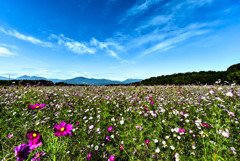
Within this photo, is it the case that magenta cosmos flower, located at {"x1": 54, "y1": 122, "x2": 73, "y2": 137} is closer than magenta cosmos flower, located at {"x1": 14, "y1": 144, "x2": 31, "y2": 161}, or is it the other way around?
magenta cosmos flower, located at {"x1": 14, "y1": 144, "x2": 31, "y2": 161}

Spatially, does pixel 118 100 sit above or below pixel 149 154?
above

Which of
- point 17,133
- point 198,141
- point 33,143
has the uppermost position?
point 33,143

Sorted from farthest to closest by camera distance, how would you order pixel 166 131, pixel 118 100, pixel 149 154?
pixel 118 100
pixel 166 131
pixel 149 154

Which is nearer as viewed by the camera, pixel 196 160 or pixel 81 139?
pixel 196 160

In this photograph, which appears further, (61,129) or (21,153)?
(61,129)

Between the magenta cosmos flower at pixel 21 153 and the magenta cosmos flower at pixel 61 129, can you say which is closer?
the magenta cosmos flower at pixel 21 153

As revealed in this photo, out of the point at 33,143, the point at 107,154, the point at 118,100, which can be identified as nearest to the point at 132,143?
the point at 107,154

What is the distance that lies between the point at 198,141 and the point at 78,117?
133 inches

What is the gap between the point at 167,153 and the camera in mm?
1938

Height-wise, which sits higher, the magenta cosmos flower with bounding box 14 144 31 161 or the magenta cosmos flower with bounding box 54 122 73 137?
the magenta cosmos flower with bounding box 54 122 73 137

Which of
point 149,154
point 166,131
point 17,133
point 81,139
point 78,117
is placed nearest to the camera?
point 149,154

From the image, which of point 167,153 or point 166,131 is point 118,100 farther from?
point 167,153

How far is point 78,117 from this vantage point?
11.9 ft

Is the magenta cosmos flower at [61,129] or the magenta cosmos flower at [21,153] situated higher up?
the magenta cosmos flower at [61,129]
